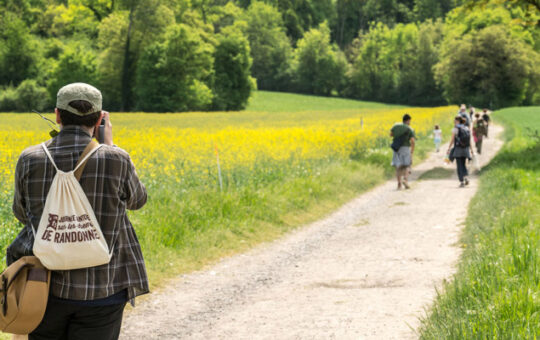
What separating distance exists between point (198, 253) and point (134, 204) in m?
5.69

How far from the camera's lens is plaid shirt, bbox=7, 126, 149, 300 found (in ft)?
9.82

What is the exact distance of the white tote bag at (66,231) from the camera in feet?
9.55

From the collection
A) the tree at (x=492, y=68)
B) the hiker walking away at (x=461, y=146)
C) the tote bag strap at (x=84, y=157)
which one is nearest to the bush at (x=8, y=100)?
the hiker walking away at (x=461, y=146)

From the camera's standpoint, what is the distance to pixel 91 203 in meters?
3.04

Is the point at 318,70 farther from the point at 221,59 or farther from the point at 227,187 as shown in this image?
the point at 227,187

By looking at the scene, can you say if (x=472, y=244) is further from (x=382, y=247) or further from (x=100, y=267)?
(x=100, y=267)

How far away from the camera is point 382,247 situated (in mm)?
9578

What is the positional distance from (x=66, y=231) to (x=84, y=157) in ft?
1.17

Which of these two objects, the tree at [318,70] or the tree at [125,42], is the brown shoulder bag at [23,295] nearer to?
the tree at [125,42]

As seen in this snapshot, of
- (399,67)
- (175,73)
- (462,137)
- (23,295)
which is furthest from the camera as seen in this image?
(399,67)

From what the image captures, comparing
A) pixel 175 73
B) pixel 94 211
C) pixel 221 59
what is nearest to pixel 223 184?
pixel 94 211

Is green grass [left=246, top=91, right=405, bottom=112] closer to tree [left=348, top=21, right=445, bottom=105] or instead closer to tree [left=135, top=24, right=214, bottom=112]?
tree [left=348, top=21, right=445, bottom=105]

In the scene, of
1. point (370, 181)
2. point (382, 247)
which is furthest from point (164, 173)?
point (370, 181)

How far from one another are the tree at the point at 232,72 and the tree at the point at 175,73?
166 inches
